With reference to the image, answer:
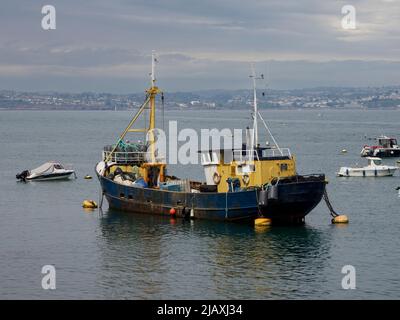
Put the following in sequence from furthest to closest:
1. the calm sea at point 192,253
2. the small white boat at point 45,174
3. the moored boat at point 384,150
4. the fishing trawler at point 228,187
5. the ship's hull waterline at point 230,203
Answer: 1. the moored boat at point 384,150
2. the small white boat at point 45,174
3. the fishing trawler at point 228,187
4. the ship's hull waterline at point 230,203
5. the calm sea at point 192,253

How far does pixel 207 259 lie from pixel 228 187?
10.8 meters

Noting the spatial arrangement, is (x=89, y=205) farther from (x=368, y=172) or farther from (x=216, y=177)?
(x=368, y=172)

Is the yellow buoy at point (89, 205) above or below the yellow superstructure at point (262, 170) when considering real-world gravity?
below

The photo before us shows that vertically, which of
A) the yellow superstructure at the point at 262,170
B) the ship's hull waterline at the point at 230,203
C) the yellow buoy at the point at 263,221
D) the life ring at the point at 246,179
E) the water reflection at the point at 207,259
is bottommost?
the water reflection at the point at 207,259

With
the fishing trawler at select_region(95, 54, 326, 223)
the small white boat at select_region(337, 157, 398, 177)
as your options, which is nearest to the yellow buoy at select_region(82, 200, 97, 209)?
the fishing trawler at select_region(95, 54, 326, 223)

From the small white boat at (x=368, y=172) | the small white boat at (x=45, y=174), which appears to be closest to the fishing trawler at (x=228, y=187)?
the small white boat at (x=45, y=174)

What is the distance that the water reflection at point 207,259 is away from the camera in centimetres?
4228

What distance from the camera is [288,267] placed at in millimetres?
46562

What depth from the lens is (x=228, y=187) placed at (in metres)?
58.9

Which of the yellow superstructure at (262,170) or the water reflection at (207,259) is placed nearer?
the water reflection at (207,259)

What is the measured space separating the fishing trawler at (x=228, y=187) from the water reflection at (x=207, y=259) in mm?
1053

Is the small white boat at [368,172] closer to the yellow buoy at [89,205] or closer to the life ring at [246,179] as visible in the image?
the yellow buoy at [89,205]

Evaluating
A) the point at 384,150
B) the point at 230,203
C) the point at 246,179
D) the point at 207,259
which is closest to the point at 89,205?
the point at 230,203
